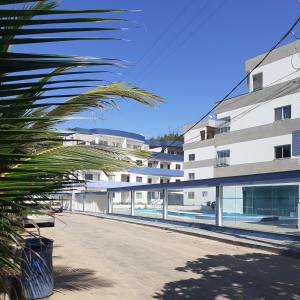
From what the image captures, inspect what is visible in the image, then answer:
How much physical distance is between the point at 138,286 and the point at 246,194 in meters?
15.3

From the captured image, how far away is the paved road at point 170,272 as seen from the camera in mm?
9266

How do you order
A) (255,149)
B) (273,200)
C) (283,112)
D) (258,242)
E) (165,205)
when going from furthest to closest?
1. (255,149)
2. (283,112)
3. (165,205)
4. (273,200)
5. (258,242)

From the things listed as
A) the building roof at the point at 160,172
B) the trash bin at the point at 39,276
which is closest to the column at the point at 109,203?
the building roof at the point at 160,172

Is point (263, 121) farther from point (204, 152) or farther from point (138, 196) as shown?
point (204, 152)

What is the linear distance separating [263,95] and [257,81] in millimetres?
2689

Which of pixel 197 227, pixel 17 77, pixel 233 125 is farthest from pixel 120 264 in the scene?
pixel 233 125

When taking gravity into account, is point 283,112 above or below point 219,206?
above

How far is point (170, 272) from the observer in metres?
11.7

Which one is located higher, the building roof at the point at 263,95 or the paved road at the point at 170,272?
the building roof at the point at 263,95

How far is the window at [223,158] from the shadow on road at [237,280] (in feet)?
102

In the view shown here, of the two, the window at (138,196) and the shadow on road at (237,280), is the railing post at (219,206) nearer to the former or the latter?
the shadow on road at (237,280)

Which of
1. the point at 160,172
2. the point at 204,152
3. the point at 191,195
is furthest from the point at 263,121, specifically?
the point at 160,172

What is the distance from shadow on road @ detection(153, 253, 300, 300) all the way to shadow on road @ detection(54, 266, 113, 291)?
4.72 feet

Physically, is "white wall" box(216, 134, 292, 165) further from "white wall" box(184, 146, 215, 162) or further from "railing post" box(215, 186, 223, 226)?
"railing post" box(215, 186, 223, 226)
